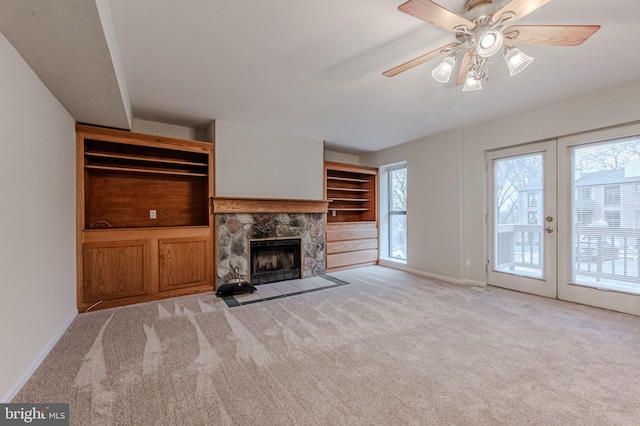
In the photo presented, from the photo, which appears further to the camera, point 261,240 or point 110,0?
point 261,240

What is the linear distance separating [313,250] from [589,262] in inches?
152

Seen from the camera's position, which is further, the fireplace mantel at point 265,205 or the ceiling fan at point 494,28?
the fireplace mantel at point 265,205

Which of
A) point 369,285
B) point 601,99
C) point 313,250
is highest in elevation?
point 601,99

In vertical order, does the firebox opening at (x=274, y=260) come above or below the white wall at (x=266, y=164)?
below

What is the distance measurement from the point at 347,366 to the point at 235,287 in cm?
234

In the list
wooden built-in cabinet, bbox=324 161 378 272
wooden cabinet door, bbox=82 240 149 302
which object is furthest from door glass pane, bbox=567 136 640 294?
wooden cabinet door, bbox=82 240 149 302

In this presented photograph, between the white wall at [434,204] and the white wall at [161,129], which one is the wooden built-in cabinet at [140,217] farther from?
the white wall at [434,204]

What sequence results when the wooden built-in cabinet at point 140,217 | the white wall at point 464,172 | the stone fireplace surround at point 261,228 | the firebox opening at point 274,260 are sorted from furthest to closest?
the firebox opening at point 274,260, the stone fireplace surround at point 261,228, the wooden built-in cabinet at point 140,217, the white wall at point 464,172

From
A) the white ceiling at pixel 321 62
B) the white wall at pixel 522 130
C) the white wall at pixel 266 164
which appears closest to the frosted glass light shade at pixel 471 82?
the white ceiling at pixel 321 62

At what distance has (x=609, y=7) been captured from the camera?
177 centimetres

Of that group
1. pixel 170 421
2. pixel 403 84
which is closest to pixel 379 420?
pixel 170 421

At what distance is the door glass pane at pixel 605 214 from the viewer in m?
2.94

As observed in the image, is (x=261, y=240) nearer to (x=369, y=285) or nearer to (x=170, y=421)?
(x=369, y=285)

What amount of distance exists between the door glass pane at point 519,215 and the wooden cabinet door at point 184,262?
4.47 m
